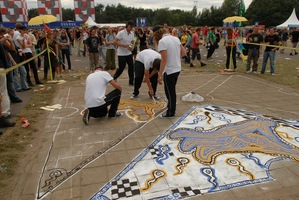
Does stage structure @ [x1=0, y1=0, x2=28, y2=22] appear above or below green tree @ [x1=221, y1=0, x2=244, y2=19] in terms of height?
below

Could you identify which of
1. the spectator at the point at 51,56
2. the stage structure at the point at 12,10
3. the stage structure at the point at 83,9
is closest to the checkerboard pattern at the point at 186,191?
the spectator at the point at 51,56

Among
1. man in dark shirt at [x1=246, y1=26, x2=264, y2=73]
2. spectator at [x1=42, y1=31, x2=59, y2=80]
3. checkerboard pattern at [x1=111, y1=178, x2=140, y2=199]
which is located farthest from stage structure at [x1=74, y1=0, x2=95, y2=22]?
checkerboard pattern at [x1=111, y1=178, x2=140, y2=199]

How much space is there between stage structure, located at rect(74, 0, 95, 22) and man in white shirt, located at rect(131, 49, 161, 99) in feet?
74.2

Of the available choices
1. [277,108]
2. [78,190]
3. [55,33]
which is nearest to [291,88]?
[277,108]

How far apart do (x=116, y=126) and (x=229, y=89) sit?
392 centimetres

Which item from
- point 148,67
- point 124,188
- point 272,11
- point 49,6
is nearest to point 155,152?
point 124,188

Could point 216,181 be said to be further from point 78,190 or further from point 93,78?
point 93,78

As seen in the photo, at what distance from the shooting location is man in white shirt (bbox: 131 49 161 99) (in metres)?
5.55

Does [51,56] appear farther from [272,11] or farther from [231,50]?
[272,11]

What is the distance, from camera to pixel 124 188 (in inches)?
110

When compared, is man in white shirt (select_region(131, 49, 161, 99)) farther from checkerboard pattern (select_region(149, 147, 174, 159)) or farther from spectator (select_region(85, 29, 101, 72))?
spectator (select_region(85, 29, 101, 72))

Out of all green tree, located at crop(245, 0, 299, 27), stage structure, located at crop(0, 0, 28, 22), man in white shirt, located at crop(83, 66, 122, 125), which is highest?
green tree, located at crop(245, 0, 299, 27)

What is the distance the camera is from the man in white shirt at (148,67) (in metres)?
5.55

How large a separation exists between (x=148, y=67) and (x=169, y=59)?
976 millimetres
